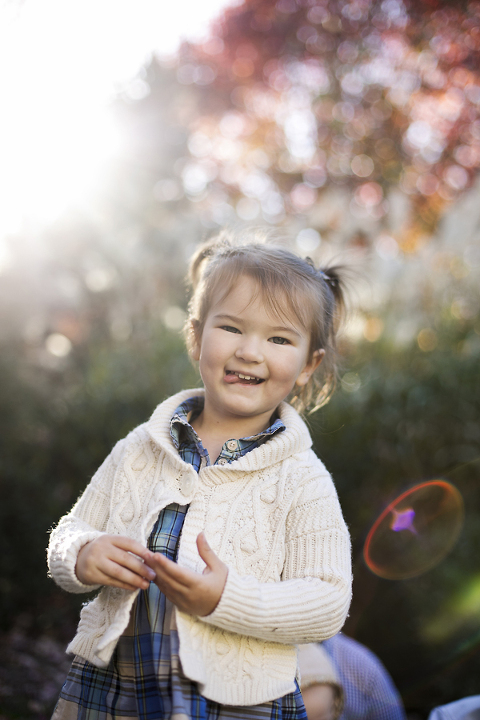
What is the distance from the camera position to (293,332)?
1.41 meters

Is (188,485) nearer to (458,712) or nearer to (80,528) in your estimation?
(80,528)

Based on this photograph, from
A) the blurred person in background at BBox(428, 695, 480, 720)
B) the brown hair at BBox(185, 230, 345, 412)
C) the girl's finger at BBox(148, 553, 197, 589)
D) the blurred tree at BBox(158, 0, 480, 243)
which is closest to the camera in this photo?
the girl's finger at BBox(148, 553, 197, 589)

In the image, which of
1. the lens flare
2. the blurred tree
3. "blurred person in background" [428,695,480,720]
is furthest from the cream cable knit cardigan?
the blurred tree

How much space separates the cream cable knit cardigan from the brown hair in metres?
0.31

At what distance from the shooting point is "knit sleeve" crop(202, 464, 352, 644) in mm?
1115

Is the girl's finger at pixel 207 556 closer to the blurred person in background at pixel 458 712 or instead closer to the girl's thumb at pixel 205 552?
the girl's thumb at pixel 205 552

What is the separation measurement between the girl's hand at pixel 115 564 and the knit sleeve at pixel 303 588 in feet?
0.55

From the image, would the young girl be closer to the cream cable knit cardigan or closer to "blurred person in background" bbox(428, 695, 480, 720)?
the cream cable knit cardigan

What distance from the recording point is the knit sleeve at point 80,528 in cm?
119

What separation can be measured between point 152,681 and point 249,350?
0.77 metres

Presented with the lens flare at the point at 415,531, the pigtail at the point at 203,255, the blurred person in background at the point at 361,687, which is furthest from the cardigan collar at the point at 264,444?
the lens flare at the point at 415,531

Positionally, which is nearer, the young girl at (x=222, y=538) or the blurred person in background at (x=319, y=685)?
the young girl at (x=222, y=538)

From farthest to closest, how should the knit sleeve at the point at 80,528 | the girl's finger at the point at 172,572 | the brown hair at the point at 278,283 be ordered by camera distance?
the brown hair at the point at 278,283
the knit sleeve at the point at 80,528
the girl's finger at the point at 172,572

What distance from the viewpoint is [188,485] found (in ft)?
4.24
